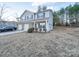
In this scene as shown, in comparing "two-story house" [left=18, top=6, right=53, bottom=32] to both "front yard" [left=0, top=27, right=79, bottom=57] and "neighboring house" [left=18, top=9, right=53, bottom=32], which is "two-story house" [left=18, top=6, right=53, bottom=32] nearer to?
"neighboring house" [left=18, top=9, right=53, bottom=32]

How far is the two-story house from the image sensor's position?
1.99 meters

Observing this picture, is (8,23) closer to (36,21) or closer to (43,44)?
(36,21)

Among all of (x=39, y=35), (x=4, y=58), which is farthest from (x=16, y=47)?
(x=39, y=35)

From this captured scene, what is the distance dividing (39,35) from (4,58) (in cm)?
77

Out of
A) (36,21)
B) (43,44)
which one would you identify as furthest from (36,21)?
(43,44)

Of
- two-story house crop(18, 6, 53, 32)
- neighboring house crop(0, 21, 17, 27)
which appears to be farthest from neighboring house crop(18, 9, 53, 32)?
neighboring house crop(0, 21, 17, 27)

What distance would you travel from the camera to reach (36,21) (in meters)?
2.02

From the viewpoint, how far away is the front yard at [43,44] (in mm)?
1709

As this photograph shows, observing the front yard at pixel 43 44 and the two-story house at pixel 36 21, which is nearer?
the front yard at pixel 43 44

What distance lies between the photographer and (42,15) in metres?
2.11

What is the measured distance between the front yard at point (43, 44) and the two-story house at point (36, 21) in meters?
0.15

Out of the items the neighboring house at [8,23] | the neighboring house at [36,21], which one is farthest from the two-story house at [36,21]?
the neighboring house at [8,23]

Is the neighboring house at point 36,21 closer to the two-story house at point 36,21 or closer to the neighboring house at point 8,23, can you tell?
the two-story house at point 36,21

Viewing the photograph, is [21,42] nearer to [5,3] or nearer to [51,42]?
[51,42]
